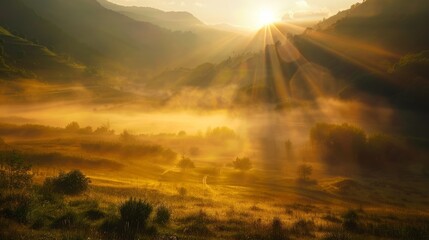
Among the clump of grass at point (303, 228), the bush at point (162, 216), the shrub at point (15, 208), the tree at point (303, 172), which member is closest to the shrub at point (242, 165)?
the tree at point (303, 172)

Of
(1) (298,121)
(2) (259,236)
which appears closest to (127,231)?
(2) (259,236)

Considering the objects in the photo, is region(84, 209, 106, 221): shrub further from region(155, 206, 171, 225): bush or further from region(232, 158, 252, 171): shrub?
region(232, 158, 252, 171): shrub

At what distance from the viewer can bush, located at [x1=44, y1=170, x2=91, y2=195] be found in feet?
96.4

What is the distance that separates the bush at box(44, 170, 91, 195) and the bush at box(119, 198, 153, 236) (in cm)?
1053

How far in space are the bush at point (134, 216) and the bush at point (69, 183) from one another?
10528mm

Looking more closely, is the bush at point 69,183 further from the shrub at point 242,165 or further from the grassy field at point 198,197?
the shrub at point 242,165

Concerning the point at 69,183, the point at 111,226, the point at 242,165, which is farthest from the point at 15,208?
the point at 242,165

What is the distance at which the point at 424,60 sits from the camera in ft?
593

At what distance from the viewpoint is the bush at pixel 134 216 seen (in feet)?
62.8

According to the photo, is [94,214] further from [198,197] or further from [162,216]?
[198,197]

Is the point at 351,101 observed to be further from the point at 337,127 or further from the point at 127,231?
the point at 127,231

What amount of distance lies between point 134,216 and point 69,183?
40.7 feet

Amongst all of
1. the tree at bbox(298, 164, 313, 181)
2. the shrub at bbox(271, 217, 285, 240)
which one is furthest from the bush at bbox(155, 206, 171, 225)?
the tree at bbox(298, 164, 313, 181)

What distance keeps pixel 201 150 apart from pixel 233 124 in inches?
2666
